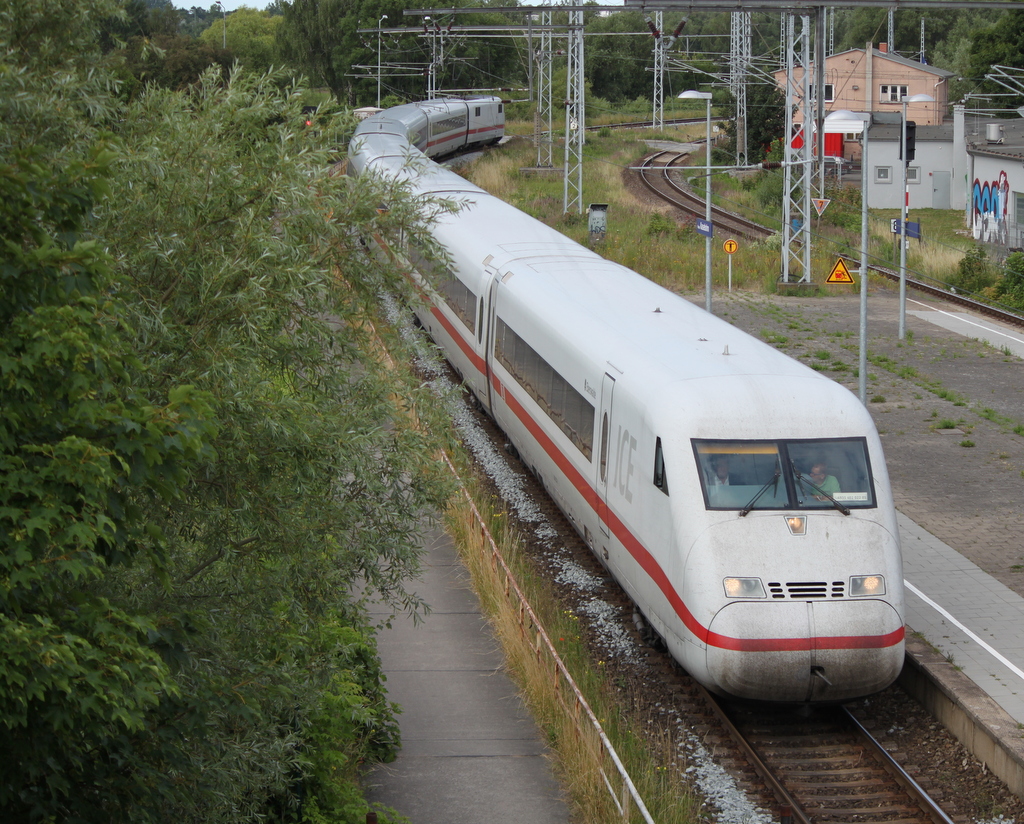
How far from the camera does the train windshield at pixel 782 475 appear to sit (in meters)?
9.62

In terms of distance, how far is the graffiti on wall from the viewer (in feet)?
119

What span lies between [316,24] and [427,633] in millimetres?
73904

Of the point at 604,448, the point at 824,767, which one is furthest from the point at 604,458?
the point at 824,767

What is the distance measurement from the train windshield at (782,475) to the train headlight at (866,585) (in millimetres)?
588

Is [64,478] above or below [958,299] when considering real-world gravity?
above

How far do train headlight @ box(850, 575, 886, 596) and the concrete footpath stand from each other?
2.77 m

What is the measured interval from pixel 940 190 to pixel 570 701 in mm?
40993

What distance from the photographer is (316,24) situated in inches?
3118

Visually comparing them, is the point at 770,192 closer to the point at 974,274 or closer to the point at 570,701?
the point at 974,274

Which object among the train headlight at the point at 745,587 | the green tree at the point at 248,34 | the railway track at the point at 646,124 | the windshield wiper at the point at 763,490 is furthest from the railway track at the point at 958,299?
the green tree at the point at 248,34

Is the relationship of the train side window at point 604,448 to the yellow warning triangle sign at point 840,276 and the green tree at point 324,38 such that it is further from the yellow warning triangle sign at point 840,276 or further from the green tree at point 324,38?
the green tree at point 324,38

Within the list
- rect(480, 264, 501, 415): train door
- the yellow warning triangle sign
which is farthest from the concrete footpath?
the yellow warning triangle sign

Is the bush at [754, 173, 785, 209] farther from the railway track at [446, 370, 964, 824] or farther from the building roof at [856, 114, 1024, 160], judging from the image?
the railway track at [446, 370, 964, 824]

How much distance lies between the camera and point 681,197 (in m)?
44.0
